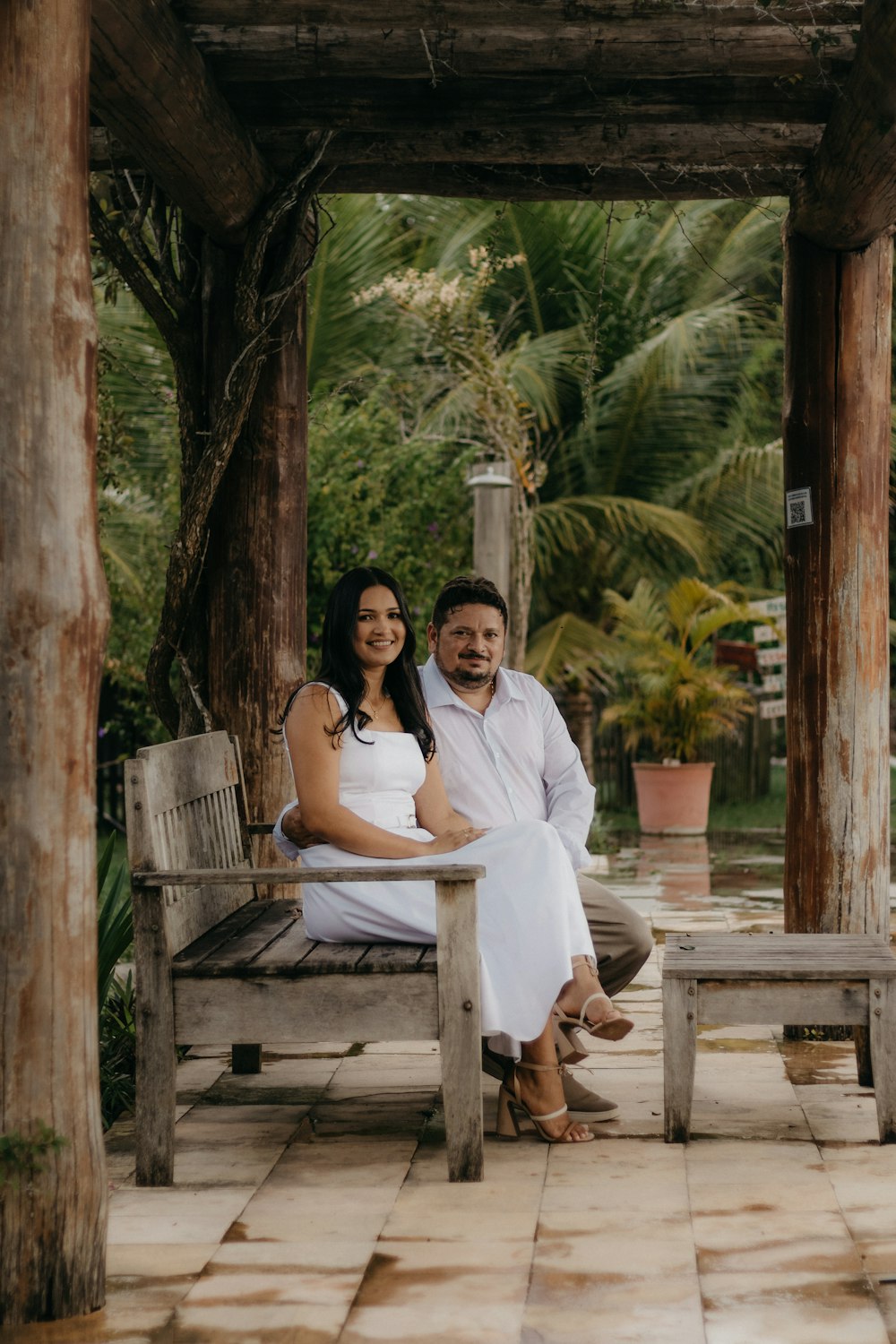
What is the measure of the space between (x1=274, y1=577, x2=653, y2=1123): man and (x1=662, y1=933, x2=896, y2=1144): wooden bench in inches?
18.1

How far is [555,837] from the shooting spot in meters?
4.20

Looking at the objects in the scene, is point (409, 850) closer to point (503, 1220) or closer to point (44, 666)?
point (503, 1220)

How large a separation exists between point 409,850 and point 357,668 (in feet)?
1.86

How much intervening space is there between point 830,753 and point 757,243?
13016 millimetres

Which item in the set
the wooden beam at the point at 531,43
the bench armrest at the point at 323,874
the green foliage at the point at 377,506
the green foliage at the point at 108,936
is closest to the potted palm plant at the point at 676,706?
the green foliage at the point at 377,506

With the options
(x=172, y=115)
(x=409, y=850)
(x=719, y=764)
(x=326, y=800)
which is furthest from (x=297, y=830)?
(x=719, y=764)

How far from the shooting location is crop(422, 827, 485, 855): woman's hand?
13.9ft

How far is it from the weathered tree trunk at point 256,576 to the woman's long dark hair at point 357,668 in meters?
0.95

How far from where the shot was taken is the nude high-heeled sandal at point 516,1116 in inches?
168

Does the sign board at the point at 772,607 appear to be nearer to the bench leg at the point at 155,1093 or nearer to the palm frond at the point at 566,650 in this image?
the palm frond at the point at 566,650

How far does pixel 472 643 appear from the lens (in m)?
4.84

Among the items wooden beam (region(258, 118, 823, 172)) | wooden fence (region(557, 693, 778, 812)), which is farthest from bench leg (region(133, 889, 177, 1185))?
wooden fence (region(557, 693, 778, 812))

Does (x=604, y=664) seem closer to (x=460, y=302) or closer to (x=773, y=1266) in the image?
(x=460, y=302)

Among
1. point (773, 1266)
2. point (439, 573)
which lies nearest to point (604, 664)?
point (439, 573)
